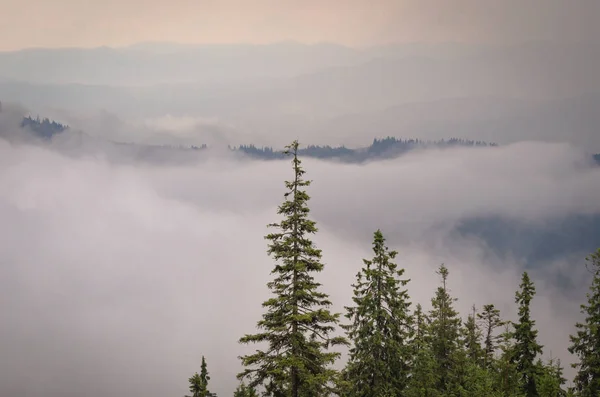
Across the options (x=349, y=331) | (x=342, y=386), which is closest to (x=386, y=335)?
(x=349, y=331)

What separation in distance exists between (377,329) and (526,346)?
52.4 ft

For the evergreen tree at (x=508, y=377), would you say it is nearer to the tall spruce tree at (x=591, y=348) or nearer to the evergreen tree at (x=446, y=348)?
the evergreen tree at (x=446, y=348)

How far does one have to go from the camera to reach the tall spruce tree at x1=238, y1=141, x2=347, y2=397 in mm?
27328

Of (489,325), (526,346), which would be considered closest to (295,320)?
(526,346)

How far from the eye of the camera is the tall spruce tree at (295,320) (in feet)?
89.7

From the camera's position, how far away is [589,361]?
40.1 meters

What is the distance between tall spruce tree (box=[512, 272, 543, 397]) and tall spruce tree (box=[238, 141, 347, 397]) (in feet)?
67.3

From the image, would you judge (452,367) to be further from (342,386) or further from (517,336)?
(342,386)

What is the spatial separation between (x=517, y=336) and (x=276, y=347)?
76.8 feet

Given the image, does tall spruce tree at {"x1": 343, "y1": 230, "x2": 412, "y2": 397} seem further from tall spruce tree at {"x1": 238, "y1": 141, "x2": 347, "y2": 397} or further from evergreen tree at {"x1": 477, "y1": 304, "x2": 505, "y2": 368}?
evergreen tree at {"x1": 477, "y1": 304, "x2": 505, "y2": 368}

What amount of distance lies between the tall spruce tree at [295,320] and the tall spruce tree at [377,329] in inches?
229

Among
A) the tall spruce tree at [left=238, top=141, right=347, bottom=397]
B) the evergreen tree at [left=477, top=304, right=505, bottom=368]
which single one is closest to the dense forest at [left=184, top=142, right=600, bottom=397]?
the tall spruce tree at [left=238, top=141, right=347, bottom=397]

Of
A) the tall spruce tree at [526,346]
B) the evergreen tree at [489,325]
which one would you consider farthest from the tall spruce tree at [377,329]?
the evergreen tree at [489,325]

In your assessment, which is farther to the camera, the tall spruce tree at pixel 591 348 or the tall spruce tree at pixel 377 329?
the tall spruce tree at pixel 591 348
